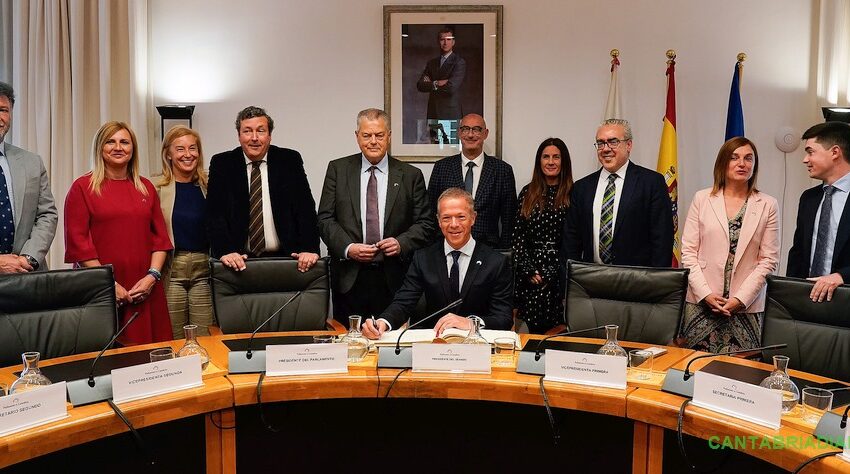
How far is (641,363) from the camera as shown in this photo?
2.14 metres

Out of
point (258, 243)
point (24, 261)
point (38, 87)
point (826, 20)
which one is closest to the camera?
point (24, 261)

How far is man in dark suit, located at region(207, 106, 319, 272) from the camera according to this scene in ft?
10.8

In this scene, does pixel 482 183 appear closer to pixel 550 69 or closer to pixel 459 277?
pixel 550 69

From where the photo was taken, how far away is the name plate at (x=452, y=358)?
207 centimetres

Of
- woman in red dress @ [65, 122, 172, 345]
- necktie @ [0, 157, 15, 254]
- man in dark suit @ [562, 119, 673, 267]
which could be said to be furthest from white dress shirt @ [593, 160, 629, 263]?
necktie @ [0, 157, 15, 254]

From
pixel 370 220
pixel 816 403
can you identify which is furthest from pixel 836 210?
pixel 370 220

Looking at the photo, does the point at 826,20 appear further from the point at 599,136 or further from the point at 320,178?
the point at 320,178

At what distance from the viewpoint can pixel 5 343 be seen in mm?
2252

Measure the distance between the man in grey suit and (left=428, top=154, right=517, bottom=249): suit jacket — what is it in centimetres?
194

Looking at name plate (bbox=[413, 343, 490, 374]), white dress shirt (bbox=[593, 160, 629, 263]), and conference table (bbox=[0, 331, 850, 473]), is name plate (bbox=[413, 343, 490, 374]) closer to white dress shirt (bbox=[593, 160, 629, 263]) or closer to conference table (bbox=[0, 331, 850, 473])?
conference table (bbox=[0, 331, 850, 473])

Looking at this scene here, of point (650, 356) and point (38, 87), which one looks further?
point (38, 87)

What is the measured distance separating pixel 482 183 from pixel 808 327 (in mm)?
2013

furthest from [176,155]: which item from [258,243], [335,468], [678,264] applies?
[678,264]

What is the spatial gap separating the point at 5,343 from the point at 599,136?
8.69ft
